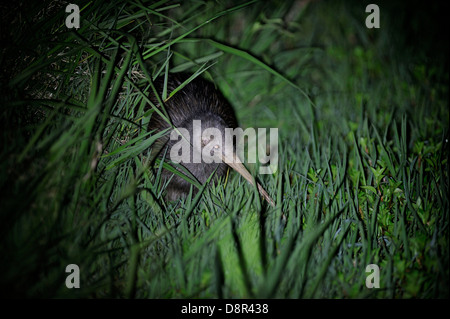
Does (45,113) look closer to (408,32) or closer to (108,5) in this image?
(108,5)

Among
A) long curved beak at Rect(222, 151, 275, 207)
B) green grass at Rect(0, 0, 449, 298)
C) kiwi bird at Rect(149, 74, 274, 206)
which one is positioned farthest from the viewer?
kiwi bird at Rect(149, 74, 274, 206)

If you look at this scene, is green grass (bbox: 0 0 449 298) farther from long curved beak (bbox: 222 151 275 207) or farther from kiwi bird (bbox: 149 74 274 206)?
kiwi bird (bbox: 149 74 274 206)

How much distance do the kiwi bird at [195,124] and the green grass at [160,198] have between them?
183mm

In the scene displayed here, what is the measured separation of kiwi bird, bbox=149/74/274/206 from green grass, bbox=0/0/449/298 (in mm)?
183

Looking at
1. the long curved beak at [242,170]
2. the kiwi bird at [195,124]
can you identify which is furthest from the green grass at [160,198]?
the kiwi bird at [195,124]

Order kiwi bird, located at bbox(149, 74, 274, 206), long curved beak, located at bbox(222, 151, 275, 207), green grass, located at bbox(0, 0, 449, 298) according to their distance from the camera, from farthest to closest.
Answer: kiwi bird, located at bbox(149, 74, 274, 206)
long curved beak, located at bbox(222, 151, 275, 207)
green grass, located at bbox(0, 0, 449, 298)

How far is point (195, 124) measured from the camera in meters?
2.16

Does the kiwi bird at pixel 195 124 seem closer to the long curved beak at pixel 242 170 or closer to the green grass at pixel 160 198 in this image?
the long curved beak at pixel 242 170

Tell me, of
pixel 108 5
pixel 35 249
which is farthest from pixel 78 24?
pixel 35 249

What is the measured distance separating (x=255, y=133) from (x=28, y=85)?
174 cm

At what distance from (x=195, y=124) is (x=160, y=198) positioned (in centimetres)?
67

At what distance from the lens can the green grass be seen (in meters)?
1.14

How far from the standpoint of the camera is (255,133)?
2701mm

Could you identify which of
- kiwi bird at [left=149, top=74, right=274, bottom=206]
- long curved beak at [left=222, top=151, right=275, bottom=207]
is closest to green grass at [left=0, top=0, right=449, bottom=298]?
long curved beak at [left=222, top=151, right=275, bottom=207]
